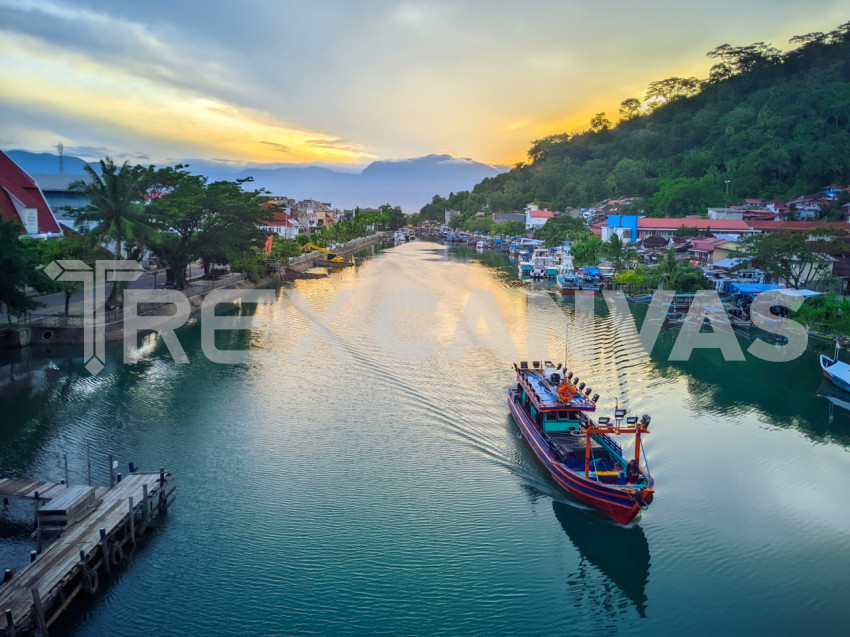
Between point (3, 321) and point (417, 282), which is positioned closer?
point (3, 321)

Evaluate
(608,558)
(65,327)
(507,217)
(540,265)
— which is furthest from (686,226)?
(65,327)

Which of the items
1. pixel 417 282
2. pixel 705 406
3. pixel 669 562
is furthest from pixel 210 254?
pixel 669 562

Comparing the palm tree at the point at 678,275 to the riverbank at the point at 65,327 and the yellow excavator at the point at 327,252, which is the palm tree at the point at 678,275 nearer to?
the riverbank at the point at 65,327

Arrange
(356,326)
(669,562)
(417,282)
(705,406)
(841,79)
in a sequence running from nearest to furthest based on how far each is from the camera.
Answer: (669,562)
(705,406)
(356,326)
(417,282)
(841,79)

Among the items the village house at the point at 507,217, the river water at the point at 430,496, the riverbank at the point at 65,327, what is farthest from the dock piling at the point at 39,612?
the village house at the point at 507,217

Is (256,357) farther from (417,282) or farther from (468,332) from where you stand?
→ (417,282)
